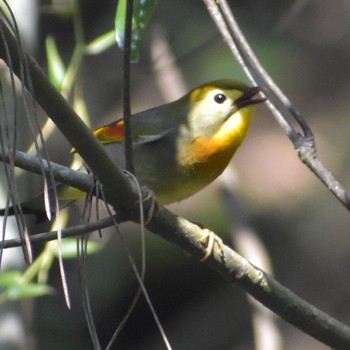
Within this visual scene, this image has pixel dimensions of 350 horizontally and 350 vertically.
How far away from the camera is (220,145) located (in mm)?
3176

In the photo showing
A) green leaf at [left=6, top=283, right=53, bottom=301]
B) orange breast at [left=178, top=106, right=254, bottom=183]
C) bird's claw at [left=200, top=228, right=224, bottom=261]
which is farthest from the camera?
orange breast at [left=178, top=106, right=254, bottom=183]

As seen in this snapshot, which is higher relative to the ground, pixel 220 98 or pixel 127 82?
pixel 220 98

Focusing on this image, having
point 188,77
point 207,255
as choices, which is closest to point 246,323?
point 188,77

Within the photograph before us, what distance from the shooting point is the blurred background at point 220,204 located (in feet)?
17.6

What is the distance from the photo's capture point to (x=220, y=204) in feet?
16.7

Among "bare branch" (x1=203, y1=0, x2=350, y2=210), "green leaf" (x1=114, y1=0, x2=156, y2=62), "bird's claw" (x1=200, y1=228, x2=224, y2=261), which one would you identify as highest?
"green leaf" (x1=114, y1=0, x2=156, y2=62)

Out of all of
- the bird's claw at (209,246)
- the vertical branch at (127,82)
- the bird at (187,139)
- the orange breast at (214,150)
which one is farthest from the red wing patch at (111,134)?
the vertical branch at (127,82)

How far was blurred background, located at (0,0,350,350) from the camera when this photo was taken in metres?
5.37

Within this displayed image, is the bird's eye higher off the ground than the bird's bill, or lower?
higher

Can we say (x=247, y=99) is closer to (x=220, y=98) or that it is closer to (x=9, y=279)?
(x=220, y=98)

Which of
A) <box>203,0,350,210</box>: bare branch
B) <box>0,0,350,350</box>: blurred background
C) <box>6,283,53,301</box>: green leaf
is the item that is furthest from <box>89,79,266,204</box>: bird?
<box>0,0,350,350</box>: blurred background

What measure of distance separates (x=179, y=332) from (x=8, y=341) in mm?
2348

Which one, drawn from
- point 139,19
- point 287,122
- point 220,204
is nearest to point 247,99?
point 287,122

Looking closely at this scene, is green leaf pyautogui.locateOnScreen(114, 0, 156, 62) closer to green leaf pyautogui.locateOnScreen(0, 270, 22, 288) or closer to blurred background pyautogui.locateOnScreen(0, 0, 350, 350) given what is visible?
green leaf pyautogui.locateOnScreen(0, 270, 22, 288)
